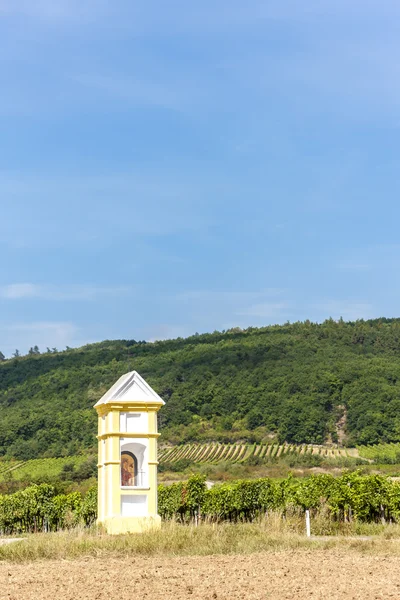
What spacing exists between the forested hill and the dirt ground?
6104cm

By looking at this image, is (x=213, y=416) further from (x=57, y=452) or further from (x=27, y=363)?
(x=27, y=363)

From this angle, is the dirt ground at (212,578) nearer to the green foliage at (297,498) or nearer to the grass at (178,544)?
the grass at (178,544)

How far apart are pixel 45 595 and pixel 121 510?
817 cm

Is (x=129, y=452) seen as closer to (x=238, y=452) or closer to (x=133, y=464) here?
(x=133, y=464)

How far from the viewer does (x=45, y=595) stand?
9.58 metres

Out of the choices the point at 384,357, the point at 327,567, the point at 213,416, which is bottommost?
the point at 327,567

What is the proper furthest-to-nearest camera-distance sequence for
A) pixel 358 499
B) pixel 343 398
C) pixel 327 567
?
1. pixel 343 398
2. pixel 358 499
3. pixel 327 567

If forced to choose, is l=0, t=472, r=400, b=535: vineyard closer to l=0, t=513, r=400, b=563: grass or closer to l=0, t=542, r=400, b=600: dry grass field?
Answer: l=0, t=513, r=400, b=563: grass

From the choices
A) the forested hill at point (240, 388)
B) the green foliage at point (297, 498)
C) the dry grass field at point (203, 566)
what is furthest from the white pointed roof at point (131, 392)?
the forested hill at point (240, 388)

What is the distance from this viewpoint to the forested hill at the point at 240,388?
7675 cm

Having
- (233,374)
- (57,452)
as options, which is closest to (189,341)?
(233,374)

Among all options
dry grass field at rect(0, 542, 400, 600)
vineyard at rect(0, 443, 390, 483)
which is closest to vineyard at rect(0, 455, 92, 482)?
vineyard at rect(0, 443, 390, 483)

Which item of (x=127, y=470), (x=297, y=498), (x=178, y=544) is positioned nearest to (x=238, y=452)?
(x=297, y=498)

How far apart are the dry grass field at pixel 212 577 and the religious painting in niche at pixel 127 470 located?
17.1ft
